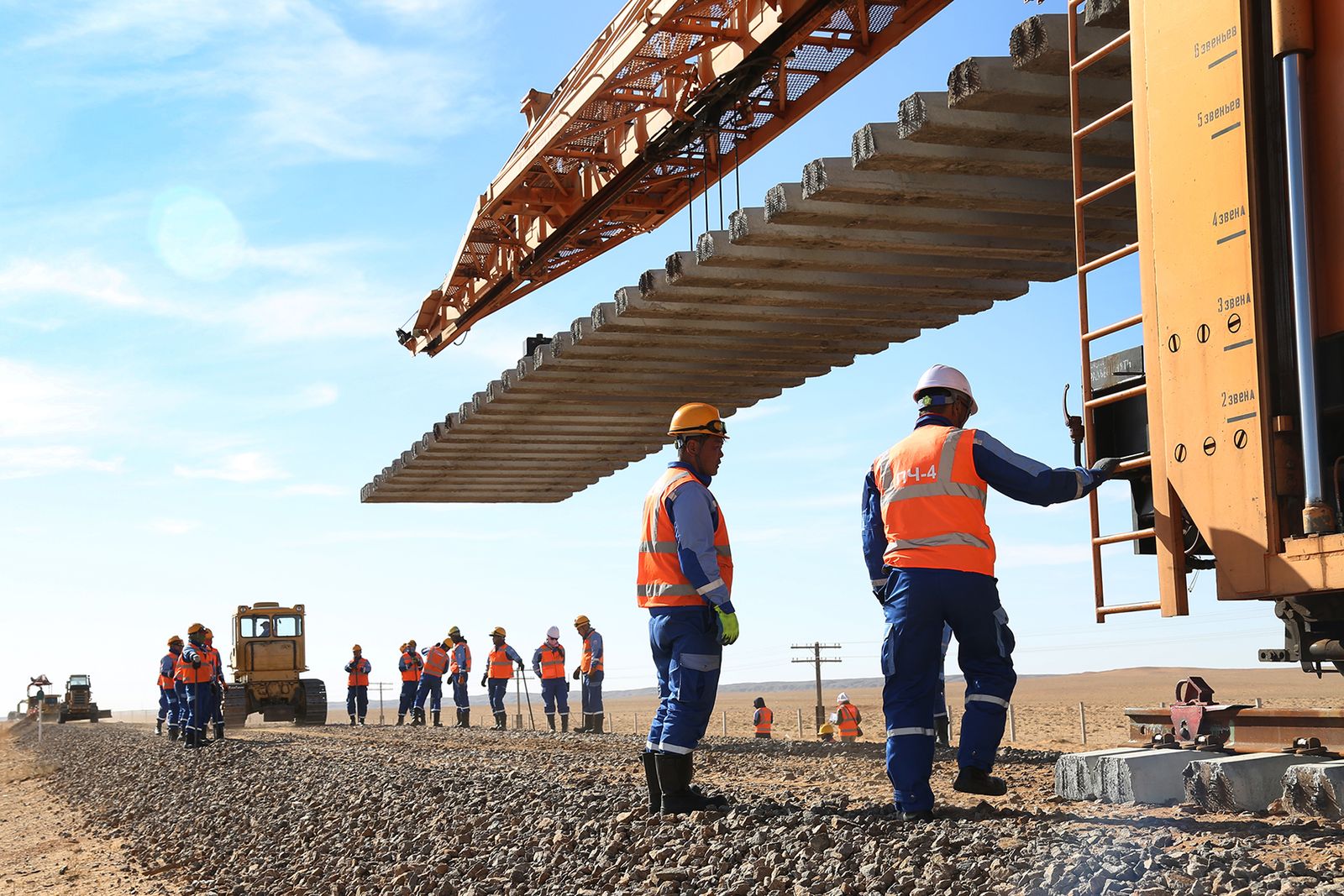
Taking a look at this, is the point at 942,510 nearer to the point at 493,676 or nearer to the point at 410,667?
the point at 493,676

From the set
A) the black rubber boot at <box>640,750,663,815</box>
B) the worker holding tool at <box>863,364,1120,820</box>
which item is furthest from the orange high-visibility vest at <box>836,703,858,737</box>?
the worker holding tool at <box>863,364,1120,820</box>

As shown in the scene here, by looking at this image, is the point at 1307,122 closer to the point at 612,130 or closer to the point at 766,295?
the point at 766,295

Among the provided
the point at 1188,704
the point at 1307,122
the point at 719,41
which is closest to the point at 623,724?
the point at 719,41

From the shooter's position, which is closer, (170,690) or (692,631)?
(692,631)

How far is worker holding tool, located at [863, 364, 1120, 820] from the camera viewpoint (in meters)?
5.59

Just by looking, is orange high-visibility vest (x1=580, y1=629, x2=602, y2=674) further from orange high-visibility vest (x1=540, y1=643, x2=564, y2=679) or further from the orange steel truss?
the orange steel truss

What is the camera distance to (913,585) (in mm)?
5625

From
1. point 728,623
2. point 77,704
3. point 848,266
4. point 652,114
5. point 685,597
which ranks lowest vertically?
point 77,704

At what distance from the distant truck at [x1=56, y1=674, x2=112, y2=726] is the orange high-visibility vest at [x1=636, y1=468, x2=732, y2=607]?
1805 inches

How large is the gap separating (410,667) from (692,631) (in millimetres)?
21778

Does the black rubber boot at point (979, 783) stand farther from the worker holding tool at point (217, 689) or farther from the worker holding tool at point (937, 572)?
the worker holding tool at point (217, 689)

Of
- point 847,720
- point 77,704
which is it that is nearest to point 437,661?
point 847,720

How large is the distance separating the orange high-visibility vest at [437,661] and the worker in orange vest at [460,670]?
57 cm

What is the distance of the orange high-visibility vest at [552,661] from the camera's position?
2175 centimetres
